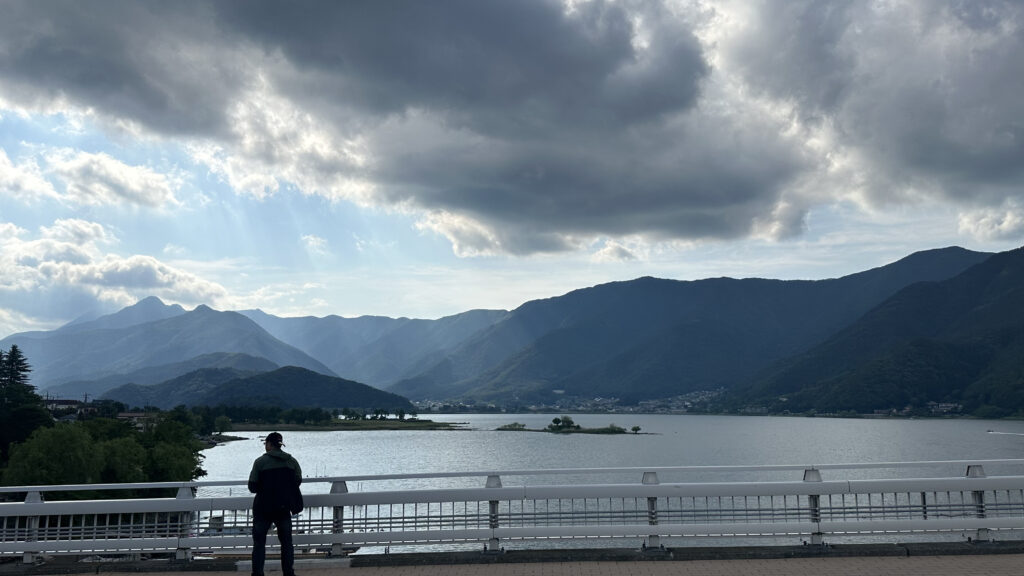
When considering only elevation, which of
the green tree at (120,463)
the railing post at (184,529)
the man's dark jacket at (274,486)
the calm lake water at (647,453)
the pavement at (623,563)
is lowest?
the calm lake water at (647,453)

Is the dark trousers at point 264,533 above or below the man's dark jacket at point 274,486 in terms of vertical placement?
below

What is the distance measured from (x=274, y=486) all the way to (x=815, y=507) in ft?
29.6

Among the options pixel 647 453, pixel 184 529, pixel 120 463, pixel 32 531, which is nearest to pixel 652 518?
pixel 184 529

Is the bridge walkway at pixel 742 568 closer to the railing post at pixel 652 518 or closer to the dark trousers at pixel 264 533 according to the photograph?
the railing post at pixel 652 518

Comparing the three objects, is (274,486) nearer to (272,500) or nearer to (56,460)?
(272,500)

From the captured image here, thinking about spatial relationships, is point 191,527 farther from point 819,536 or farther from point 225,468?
point 225,468

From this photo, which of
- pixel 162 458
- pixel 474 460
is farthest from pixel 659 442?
pixel 162 458

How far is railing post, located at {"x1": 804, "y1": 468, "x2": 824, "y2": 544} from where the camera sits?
13828mm

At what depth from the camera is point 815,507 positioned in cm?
1399

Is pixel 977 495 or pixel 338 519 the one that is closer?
pixel 338 519

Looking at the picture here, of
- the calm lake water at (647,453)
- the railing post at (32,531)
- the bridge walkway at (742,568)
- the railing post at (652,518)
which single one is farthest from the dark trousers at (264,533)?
the calm lake water at (647,453)

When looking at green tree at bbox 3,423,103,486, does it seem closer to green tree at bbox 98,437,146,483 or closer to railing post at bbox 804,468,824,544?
green tree at bbox 98,437,146,483

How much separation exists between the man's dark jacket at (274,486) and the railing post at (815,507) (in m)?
8.55

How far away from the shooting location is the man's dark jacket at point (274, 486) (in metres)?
12.4
